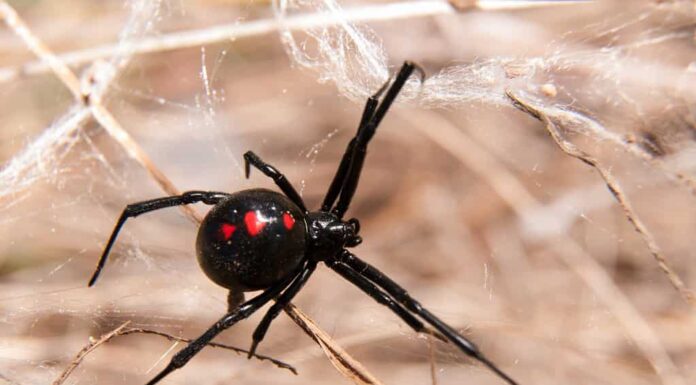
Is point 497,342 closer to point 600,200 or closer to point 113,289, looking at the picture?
point 600,200

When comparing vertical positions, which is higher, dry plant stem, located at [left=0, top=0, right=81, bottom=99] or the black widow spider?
dry plant stem, located at [left=0, top=0, right=81, bottom=99]

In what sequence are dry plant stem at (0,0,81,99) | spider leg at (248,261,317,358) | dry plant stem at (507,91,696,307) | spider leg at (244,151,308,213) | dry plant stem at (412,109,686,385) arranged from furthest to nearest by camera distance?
dry plant stem at (0,0,81,99)
dry plant stem at (412,109,686,385)
spider leg at (244,151,308,213)
spider leg at (248,261,317,358)
dry plant stem at (507,91,696,307)

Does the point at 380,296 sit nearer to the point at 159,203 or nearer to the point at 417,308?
the point at 417,308

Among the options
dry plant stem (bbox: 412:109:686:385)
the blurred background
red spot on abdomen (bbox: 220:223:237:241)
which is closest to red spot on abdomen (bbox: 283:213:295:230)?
red spot on abdomen (bbox: 220:223:237:241)

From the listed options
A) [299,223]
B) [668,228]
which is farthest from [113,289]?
[668,228]

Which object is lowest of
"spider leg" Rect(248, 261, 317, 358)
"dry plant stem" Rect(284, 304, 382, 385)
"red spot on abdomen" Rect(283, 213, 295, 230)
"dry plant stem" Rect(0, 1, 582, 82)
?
"dry plant stem" Rect(284, 304, 382, 385)

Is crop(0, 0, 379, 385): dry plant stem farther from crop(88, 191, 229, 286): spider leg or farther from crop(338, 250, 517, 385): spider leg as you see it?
crop(338, 250, 517, 385): spider leg

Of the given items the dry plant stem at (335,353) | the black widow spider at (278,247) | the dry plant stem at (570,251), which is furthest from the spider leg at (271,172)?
the dry plant stem at (570,251)
